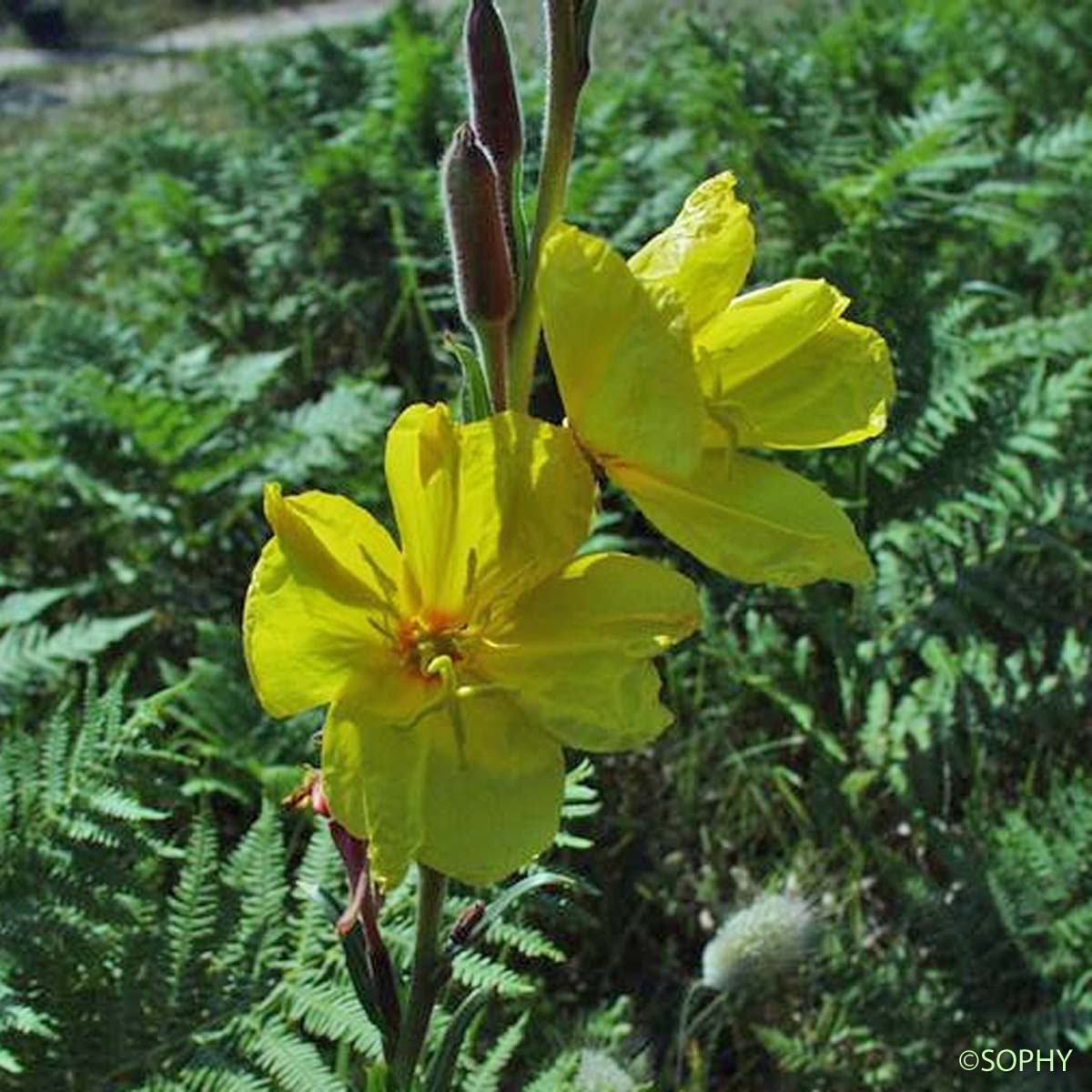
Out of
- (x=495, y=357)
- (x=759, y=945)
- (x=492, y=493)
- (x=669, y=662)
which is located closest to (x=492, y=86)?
(x=495, y=357)

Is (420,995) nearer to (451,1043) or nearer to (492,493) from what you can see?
(451,1043)

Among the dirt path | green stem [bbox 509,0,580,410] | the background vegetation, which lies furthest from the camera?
the dirt path

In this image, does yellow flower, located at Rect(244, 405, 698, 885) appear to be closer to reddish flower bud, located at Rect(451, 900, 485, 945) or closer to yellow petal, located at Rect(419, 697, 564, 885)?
yellow petal, located at Rect(419, 697, 564, 885)

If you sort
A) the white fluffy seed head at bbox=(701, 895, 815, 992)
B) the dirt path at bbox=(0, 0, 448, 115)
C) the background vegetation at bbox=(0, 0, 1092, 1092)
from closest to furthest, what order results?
the background vegetation at bbox=(0, 0, 1092, 1092) → the white fluffy seed head at bbox=(701, 895, 815, 992) → the dirt path at bbox=(0, 0, 448, 115)

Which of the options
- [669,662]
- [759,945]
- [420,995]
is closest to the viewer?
[420,995]

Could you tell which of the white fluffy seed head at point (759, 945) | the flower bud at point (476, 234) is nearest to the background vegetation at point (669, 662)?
the white fluffy seed head at point (759, 945)

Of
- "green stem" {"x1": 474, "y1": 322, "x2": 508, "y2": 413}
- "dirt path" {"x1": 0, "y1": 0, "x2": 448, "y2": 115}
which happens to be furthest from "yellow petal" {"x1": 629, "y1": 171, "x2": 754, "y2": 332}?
"dirt path" {"x1": 0, "y1": 0, "x2": 448, "y2": 115}

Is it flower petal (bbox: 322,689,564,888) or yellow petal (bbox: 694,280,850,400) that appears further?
yellow petal (bbox: 694,280,850,400)

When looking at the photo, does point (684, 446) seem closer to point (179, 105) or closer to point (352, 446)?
point (352, 446)
